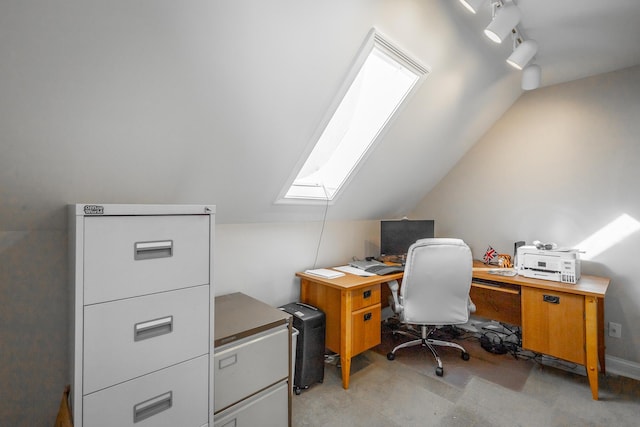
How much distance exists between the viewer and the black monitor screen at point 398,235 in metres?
3.13

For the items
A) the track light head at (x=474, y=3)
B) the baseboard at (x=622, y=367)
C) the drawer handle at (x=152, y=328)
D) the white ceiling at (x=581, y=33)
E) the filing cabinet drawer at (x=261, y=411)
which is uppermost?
the white ceiling at (x=581, y=33)

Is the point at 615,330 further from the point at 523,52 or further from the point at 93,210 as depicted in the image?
the point at 93,210

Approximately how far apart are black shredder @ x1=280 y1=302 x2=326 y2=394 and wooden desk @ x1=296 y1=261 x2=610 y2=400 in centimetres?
14

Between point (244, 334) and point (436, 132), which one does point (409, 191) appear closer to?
point (436, 132)

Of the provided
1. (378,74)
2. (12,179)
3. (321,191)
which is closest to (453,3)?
(378,74)

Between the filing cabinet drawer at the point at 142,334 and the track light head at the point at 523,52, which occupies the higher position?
the track light head at the point at 523,52

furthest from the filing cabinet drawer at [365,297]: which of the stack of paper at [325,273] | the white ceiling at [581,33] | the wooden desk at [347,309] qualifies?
the white ceiling at [581,33]

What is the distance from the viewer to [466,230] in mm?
3281

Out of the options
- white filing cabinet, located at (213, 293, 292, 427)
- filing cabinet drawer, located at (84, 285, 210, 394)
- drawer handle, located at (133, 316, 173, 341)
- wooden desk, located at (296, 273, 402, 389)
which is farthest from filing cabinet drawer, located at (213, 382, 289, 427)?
wooden desk, located at (296, 273, 402, 389)

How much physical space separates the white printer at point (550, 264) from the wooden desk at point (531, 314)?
7 centimetres

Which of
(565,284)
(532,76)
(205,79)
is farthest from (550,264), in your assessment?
(205,79)

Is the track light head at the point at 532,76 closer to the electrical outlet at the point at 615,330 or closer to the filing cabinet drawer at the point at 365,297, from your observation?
the filing cabinet drawer at the point at 365,297

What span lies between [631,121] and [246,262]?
128 inches

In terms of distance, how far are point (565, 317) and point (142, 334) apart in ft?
8.66
